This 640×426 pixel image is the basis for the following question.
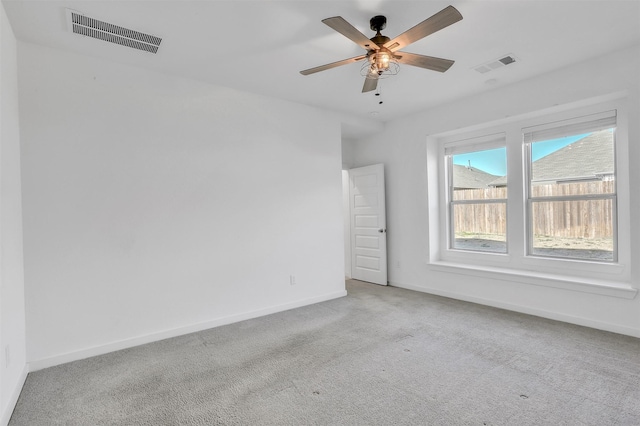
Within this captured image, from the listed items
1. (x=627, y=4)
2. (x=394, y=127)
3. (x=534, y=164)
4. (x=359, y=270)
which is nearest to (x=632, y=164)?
(x=534, y=164)

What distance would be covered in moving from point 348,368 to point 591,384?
1794 millimetres

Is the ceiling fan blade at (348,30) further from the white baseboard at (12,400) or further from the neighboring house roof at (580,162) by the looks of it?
the white baseboard at (12,400)

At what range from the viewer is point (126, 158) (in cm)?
327

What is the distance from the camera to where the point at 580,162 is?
379cm

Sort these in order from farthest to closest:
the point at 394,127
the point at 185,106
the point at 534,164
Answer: the point at 394,127 → the point at 534,164 → the point at 185,106

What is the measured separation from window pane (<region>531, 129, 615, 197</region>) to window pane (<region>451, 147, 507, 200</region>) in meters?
0.40

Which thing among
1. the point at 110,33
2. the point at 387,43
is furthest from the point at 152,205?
the point at 387,43

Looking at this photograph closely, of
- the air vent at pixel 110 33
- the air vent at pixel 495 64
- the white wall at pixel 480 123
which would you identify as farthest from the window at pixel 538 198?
the air vent at pixel 110 33

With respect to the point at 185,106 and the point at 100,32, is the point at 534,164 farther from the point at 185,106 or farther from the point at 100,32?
the point at 100,32

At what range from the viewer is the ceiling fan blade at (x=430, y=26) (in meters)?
1.97

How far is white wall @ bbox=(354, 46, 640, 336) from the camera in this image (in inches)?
127

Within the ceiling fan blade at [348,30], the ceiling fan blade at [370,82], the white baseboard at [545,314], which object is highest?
the ceiling fan blade at [348,30]

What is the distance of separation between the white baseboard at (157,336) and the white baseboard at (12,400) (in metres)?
0.18

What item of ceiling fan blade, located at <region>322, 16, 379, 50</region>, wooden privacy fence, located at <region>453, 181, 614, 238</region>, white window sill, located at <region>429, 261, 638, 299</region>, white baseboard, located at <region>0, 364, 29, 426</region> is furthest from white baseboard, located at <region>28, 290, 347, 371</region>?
ceiling fan blade, located at <region>322, 16, 379, 50</region>
